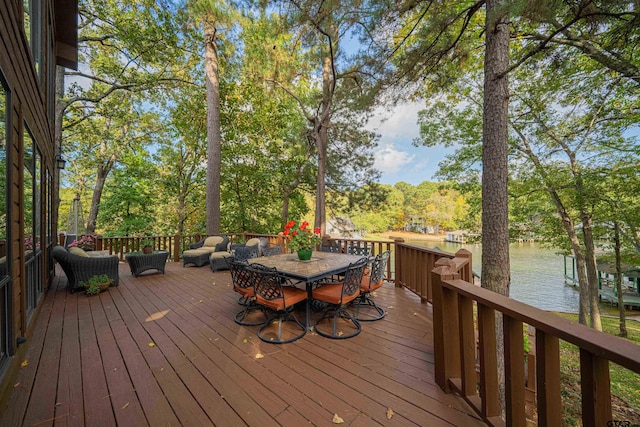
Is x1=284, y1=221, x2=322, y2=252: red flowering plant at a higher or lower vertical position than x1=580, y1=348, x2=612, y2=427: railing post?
higher

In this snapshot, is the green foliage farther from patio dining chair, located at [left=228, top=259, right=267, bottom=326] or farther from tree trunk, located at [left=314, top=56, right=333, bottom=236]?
patio dining chair, located at [left=228, top=259, right=267, bottom=326]

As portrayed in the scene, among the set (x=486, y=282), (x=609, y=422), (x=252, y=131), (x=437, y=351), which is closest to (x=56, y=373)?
(x=437, y=351)

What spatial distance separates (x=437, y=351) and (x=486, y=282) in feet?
4.73

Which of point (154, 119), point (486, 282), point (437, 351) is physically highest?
point (154, 119)

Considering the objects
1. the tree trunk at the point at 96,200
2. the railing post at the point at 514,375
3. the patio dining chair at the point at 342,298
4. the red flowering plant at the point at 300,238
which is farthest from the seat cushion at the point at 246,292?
the tree trunk at the point at 96,200

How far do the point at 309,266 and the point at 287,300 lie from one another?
627 millimetres

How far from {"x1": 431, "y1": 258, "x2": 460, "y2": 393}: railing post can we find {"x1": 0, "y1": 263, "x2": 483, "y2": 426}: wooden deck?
0.50 ft

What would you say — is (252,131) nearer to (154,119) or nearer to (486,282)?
(154,119)

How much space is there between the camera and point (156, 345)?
256cm

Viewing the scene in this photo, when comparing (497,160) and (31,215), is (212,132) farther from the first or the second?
(497,160)

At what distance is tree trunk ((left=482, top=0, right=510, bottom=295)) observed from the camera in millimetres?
2859

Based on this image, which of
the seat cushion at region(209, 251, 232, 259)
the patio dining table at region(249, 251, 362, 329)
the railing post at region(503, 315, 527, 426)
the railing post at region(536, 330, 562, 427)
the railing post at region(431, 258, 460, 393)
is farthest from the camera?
the seat cushion at region(209, 251, 232, 259)

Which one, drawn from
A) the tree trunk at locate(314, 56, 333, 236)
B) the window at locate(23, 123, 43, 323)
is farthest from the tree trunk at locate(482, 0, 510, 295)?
the tree trunk at locate(314, 56, 333, 236)

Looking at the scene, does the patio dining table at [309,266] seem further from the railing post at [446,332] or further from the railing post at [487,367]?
the railing post at [487,367]
